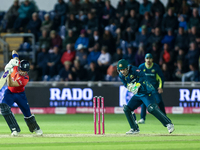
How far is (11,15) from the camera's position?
22.2 m

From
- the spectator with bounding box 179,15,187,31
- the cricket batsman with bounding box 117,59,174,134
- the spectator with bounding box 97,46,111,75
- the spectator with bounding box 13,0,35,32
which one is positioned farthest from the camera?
the spectator with bounding box 13,0,35,32

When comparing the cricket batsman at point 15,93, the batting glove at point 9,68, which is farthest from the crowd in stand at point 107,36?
the batting glove at point 9,68

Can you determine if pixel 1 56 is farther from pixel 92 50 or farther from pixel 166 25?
pixel 166 25

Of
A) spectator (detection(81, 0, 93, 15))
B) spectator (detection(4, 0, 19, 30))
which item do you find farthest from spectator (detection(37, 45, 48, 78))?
spectator (detection(4, 0, 19, 30))

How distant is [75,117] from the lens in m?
16.0

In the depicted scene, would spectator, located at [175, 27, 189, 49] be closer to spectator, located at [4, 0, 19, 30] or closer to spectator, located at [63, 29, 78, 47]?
spectator, located at [63, 29, 78, 47]

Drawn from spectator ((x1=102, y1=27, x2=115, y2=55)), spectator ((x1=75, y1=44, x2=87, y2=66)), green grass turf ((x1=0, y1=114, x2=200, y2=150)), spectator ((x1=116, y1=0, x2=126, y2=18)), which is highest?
spectator ((x1=116, y1=0, x2=126, y2=18))

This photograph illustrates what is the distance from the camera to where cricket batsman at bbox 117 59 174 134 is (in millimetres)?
10062

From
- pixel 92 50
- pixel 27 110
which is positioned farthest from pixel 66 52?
pixel 27 110

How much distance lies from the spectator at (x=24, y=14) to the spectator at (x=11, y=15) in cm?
25

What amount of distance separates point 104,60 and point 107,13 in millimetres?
3052

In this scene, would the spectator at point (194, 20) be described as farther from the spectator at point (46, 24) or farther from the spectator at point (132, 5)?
the spectator at point (46, 24)

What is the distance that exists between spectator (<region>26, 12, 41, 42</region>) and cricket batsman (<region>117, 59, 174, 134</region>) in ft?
39.1

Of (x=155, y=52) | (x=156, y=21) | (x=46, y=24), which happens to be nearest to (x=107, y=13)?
(x=156, y=21)
